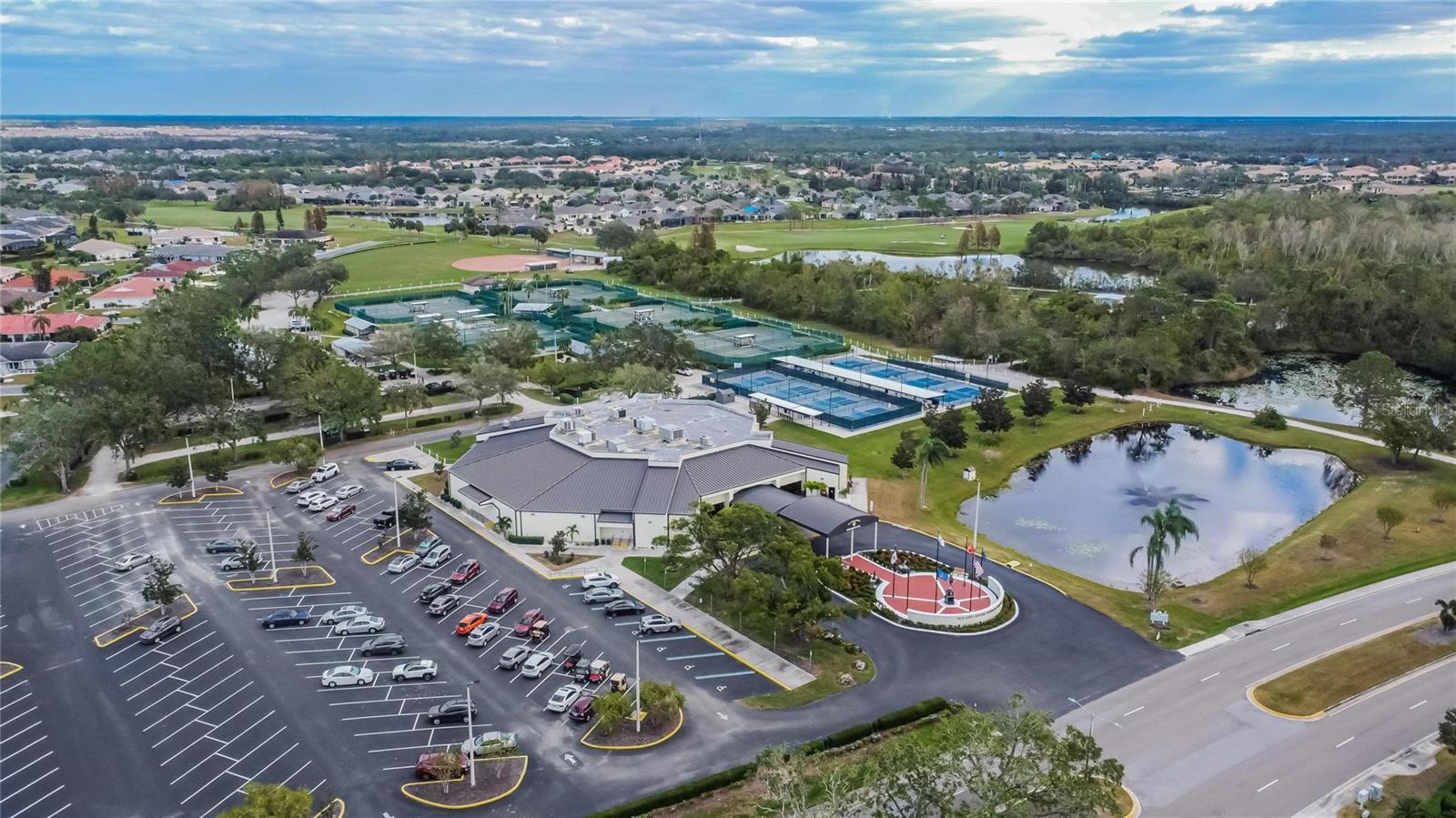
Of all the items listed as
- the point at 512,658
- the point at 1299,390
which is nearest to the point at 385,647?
the point at 512,658

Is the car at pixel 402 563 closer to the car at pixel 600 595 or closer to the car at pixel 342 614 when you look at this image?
the car at pixel 342 614

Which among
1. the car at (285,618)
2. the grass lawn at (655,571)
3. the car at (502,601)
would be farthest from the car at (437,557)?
the grass lawn at (655,571)

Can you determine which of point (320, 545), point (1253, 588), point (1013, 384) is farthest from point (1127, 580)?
point (320, 545)

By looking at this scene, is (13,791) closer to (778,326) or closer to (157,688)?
(157,688)

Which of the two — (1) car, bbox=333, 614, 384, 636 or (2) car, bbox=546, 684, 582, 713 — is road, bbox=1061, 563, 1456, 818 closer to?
(2) car, bbox=546, 684, 582, 713

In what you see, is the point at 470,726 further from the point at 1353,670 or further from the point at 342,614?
the point at 1353,670

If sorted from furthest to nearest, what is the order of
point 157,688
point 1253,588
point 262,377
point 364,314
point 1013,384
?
point 364,314, point 1013,384, point 262,377, point 1253,588, point 157,688
